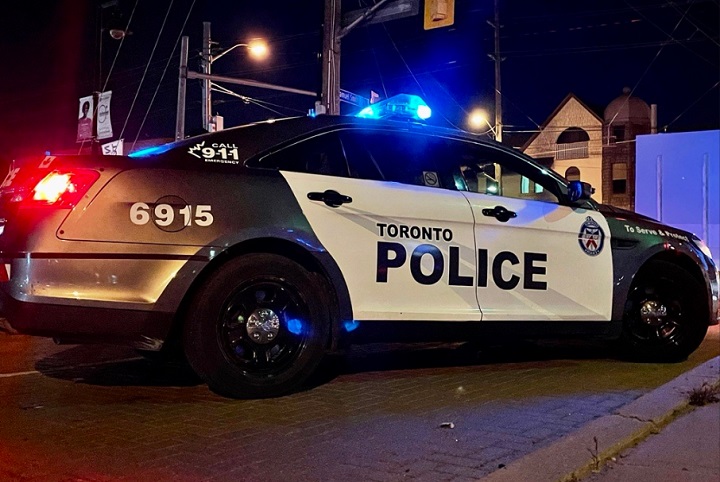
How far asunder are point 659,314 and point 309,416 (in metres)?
3.20

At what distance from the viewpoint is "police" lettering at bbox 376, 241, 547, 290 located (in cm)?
453

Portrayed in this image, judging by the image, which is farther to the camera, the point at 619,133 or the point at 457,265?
the point at 619,133

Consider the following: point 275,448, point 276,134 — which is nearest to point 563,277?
point 276,134

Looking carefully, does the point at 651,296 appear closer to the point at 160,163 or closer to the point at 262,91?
the point at 160,163

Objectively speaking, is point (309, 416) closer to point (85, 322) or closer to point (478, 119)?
point (85, 322)

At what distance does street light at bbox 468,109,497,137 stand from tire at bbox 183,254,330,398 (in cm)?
2703

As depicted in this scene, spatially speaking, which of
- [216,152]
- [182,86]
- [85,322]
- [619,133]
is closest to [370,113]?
[216,152]

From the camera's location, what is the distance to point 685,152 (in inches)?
Result: 815

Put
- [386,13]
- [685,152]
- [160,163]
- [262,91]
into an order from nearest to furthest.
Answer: [160,163], [386,13], [685,152], [262,91]

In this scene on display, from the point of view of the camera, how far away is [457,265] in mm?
4781

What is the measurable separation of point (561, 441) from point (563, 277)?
6.18 feet

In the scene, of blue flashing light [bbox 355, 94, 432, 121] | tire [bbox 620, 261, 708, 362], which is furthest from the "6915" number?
tire [bbox 620, 261, 708, 362]

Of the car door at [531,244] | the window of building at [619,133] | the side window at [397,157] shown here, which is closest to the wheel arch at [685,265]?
the car door at [531,244]

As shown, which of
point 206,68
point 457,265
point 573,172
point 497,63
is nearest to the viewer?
point 457,265
